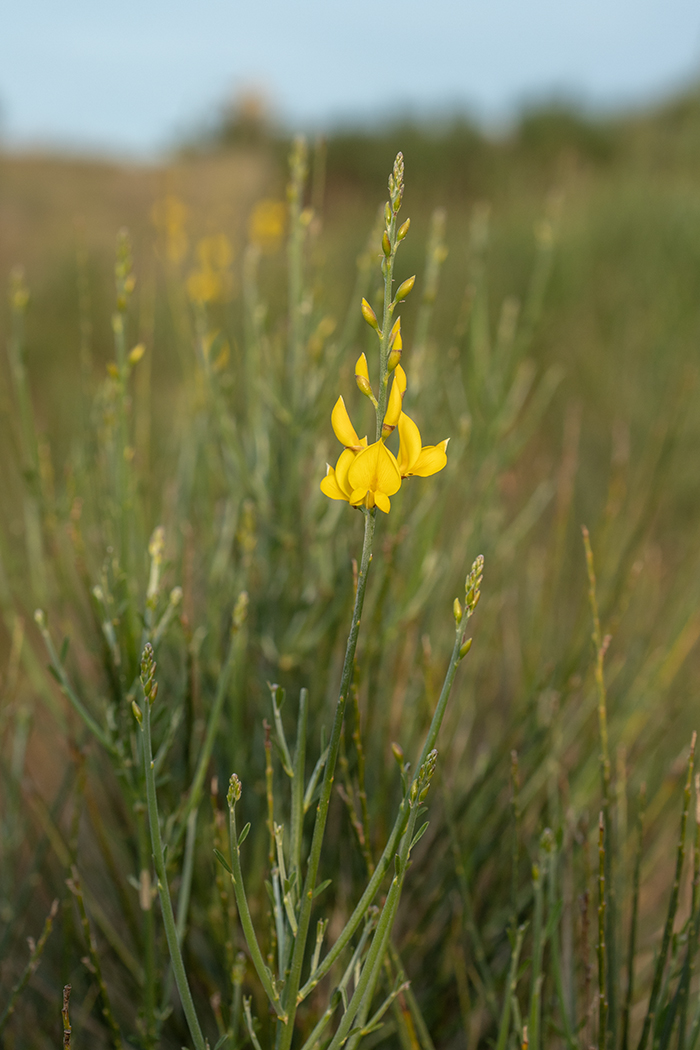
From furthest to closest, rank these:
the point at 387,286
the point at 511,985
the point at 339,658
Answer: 1. the point at 339,658
2. the point at 511,985
3. the point at 387,286

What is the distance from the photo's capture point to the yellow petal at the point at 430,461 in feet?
1.90

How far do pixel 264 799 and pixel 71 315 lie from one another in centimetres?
627

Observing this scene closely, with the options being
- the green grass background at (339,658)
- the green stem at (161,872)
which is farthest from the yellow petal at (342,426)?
the green grass background at (339,658)

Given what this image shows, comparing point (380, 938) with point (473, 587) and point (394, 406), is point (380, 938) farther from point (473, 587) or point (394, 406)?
point (394, 406)

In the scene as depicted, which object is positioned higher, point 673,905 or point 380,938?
point 380,938

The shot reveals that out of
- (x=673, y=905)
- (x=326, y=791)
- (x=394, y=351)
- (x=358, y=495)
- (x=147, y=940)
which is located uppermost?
(x=394, y=351)

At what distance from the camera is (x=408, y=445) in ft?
1.96

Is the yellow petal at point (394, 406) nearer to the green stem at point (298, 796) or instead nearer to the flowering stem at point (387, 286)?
the flowering stem at point (387, 286)

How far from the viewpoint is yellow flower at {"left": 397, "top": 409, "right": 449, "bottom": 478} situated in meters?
0.59

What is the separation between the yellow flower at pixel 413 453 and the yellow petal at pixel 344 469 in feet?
0.12

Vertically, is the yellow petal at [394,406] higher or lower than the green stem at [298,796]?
higher

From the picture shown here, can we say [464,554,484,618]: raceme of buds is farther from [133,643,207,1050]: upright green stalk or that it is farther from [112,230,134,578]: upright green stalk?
[112,230,134,578]: upright green stalk

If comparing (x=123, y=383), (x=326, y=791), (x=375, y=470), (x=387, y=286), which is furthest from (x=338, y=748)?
(x=123, y=383)

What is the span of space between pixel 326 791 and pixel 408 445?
0.93ft
